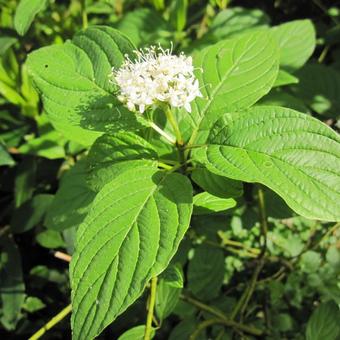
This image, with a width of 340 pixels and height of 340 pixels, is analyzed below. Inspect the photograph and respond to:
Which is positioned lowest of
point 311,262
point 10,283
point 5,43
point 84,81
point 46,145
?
point 10,283

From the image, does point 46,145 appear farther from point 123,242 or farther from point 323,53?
point 323,53

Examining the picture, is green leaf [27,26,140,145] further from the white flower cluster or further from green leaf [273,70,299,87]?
green leaf [273,70,299,87]

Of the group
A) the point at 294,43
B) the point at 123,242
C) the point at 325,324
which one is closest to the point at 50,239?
the point at 123,242

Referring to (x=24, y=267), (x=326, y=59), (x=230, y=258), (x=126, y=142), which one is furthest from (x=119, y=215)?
(x=326, y=59)

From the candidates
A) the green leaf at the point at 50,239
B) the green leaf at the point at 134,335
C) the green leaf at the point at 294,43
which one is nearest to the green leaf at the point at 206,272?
the green leaf at the point at 134,335

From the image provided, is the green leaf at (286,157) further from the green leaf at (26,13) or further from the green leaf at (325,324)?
the green leaf at (26,13)

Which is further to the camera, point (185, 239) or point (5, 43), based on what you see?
point (5, 43)
